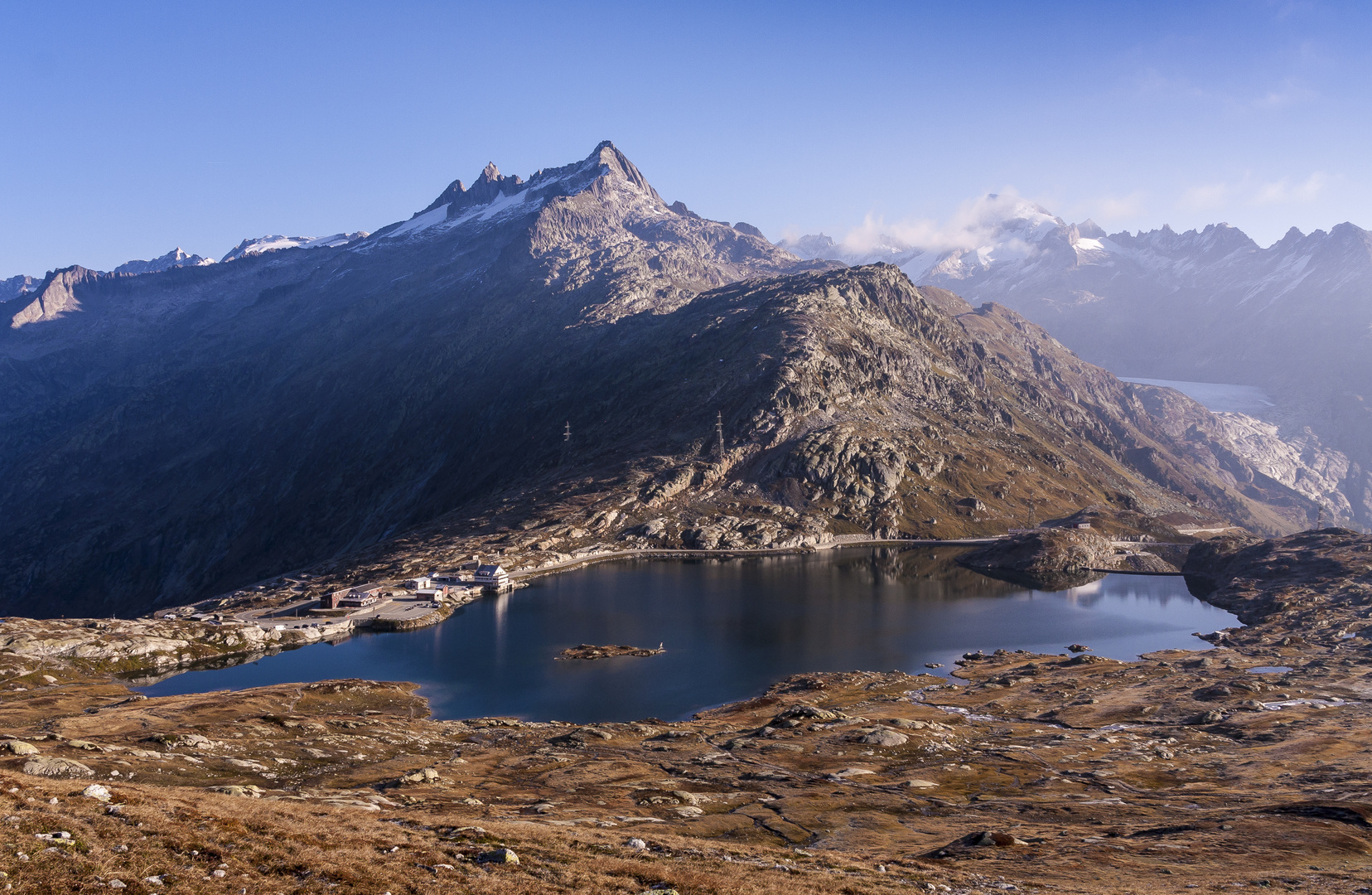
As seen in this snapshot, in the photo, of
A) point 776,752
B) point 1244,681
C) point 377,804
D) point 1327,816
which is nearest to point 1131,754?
point 1327,816

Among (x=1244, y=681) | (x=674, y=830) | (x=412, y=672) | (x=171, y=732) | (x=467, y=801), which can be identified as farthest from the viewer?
(x=412, y=672)

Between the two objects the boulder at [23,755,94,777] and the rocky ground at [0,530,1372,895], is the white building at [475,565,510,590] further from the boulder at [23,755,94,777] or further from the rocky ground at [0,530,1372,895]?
the boulder at [23,755,94,777]

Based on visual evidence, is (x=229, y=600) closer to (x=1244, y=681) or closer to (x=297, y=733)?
(x=297, y=733)

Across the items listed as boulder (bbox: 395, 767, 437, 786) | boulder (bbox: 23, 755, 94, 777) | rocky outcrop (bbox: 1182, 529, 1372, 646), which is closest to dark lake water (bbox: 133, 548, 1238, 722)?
rocky outcrop (bbox: 1182, 529, 1372, 646)

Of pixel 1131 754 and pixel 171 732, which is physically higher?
pixel 171 732

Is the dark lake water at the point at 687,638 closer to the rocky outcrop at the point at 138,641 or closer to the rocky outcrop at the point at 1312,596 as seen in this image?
the rocky outcrop at the point at 138,641

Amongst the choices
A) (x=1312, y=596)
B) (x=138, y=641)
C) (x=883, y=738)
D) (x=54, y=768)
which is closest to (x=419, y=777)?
(x=54, y=768)

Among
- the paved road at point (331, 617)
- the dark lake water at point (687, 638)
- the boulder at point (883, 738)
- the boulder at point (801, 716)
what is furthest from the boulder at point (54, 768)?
the paved road at point (331, 617)
